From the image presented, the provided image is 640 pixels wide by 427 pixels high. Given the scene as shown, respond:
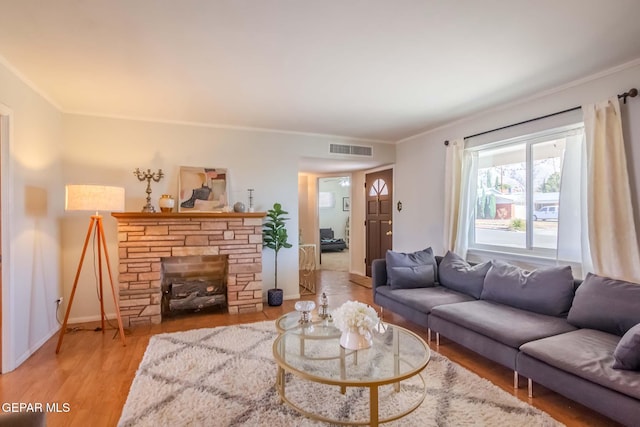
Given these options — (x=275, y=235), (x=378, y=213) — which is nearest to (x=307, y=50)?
(x=275, y=235)

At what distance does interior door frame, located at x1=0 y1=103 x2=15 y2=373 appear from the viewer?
8.34 feet

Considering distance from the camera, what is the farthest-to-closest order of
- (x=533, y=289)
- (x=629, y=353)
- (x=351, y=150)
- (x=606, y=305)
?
(x=351, y=150) → (x=533, y=289) → (x=606, y=305) → (x=629, y=353)

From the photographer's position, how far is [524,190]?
3.56 m

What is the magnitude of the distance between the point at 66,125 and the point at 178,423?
3.58m

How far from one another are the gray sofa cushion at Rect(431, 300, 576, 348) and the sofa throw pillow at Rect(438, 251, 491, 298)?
28cm

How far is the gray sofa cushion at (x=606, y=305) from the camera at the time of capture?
85.7 inches

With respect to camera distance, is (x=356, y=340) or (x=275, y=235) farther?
(x=275, y=235)

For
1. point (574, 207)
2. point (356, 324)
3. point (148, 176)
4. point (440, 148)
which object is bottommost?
point (356, 324)

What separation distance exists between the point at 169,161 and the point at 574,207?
450 cm

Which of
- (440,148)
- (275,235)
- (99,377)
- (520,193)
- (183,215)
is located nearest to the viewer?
(99,377)

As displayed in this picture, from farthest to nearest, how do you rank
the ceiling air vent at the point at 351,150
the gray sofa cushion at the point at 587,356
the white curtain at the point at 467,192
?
the ceiling air vent at the point at 351,150, the white curtain at the point at 467,192, the gray sofa cushion at the point at 587,356

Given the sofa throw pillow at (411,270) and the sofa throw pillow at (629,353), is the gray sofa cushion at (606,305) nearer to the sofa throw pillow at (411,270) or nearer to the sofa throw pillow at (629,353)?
the sofa throw pillow at (629,353)

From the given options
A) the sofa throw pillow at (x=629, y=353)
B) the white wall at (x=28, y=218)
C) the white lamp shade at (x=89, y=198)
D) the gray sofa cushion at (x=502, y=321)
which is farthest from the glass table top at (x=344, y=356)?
the white wall at (x=28, y=218)

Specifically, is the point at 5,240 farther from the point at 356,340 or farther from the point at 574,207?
the point at 574,207
